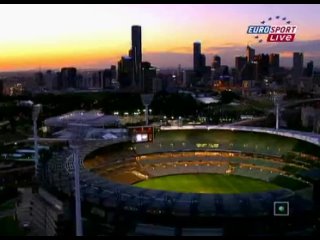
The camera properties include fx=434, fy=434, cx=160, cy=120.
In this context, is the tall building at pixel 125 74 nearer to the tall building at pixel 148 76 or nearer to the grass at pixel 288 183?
the tall building at pixel 148 76

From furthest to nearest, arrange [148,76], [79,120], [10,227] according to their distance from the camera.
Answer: [148,76], [79,120], [10,227]

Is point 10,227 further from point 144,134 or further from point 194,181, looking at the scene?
point 144,134

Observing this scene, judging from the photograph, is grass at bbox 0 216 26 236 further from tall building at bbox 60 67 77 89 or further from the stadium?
tall building at bbox 60 67 77 89

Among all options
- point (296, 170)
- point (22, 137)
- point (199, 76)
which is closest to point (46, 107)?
point (22, 137)

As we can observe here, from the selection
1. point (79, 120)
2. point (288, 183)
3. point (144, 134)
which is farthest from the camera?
point (144, 134)

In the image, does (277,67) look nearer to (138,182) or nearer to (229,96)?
(229,96)

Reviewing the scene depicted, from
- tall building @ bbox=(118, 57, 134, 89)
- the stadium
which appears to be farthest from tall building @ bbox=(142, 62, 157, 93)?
the stadium

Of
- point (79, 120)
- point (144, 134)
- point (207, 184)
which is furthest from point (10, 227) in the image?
point (144, 134)
